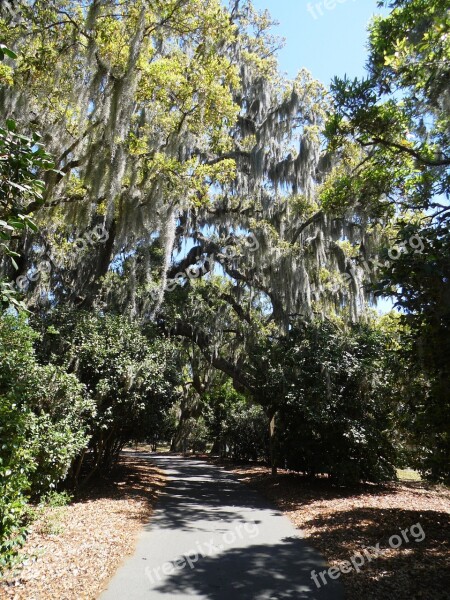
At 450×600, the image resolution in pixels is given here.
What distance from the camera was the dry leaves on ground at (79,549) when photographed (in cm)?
378

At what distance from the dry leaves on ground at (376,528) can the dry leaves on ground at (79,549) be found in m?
2.48

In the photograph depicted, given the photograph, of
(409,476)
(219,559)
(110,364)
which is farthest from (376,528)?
(409,476)

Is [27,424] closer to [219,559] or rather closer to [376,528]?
[219,559]

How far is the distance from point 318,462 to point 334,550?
4797 mm

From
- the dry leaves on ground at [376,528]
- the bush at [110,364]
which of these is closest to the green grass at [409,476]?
the dry leaves on ground at [376,528]

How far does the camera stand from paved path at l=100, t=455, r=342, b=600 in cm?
387

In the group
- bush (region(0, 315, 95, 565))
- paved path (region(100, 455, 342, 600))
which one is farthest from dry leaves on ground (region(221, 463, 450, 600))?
bush (region(0, 315, 95, 565))

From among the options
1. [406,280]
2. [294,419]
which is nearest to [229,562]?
[406,280]

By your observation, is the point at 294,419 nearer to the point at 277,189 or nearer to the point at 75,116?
the point at 277,189

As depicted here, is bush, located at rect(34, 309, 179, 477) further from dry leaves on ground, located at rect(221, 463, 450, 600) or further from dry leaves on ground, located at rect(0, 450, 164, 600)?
dry leaves on ground, located at rect(221, 463, 450, 600)

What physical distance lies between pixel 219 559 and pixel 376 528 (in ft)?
8.10

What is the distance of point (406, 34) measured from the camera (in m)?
6.60

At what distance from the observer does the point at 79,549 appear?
488cm

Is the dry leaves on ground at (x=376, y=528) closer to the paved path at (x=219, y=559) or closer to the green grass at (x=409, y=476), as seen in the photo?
the paved path at (x=219, y=559)
